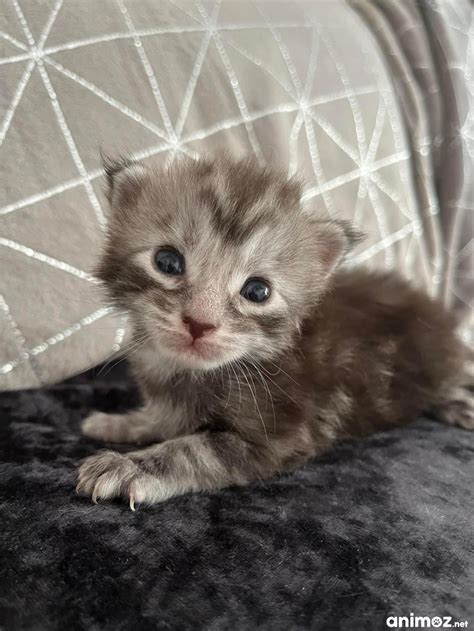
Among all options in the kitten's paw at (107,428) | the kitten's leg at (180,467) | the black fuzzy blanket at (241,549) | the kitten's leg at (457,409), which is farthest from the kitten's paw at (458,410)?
the kitten's paw at (107,428)

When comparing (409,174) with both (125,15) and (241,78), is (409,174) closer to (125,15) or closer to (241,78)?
(241,78)

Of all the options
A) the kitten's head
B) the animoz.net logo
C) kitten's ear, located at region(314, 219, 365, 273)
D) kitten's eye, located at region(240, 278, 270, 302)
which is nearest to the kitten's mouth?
the kitten's head

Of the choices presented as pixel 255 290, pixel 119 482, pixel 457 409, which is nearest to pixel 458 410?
pixel 457 409

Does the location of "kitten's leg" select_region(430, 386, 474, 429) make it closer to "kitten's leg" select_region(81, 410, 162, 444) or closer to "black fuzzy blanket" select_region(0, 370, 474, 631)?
"black fuzzy blanket" select_region(0, 370, 474, 631)

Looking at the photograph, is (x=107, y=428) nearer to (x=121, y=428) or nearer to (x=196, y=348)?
(x=121, y=428)

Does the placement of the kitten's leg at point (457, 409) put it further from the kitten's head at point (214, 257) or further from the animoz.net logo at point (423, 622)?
the animoz.net logo at point (423, 622)

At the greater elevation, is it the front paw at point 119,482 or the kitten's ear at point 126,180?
the kitten's ear at point 126,180
